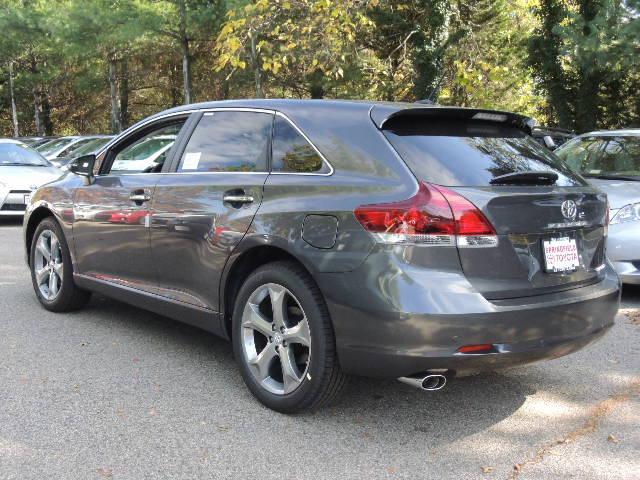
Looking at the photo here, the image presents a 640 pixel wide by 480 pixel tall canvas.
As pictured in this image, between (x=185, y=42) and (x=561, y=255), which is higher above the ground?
(x=185, y=42)

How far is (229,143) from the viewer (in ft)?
13.7

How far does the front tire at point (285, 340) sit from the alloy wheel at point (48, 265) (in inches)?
94.8

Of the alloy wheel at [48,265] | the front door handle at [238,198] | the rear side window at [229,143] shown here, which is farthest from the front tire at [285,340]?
the alloy wheel at [48,265]

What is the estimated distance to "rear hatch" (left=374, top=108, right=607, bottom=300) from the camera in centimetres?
321

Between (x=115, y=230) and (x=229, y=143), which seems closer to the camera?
(x=229, y=143)

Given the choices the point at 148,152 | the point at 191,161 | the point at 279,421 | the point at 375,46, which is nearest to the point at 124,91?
the point at 375,46

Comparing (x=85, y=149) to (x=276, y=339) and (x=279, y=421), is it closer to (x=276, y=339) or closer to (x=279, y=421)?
(x=276, y=339)

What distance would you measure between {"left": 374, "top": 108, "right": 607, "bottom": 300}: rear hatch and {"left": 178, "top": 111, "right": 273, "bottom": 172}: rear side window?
811 millimetres

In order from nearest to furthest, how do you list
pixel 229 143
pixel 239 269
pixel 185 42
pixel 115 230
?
pixel 239 269, pixel 229 143, pixel 115 230, pixel 185 42

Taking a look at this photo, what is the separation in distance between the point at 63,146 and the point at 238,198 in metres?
15.1

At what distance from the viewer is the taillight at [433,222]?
3.13 meters

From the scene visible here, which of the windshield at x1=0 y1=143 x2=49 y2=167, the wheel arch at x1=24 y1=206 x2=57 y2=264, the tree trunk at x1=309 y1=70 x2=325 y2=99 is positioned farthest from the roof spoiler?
the tree trunk at x1=309 y1=70 x2=325 y2=99

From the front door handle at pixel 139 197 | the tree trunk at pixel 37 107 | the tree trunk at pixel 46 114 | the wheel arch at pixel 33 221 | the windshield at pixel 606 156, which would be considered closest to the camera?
the front door handle at pixel 139 197

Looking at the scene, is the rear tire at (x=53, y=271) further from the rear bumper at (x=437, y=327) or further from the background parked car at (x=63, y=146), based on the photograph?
the background parked car at (x=63, y=146)
